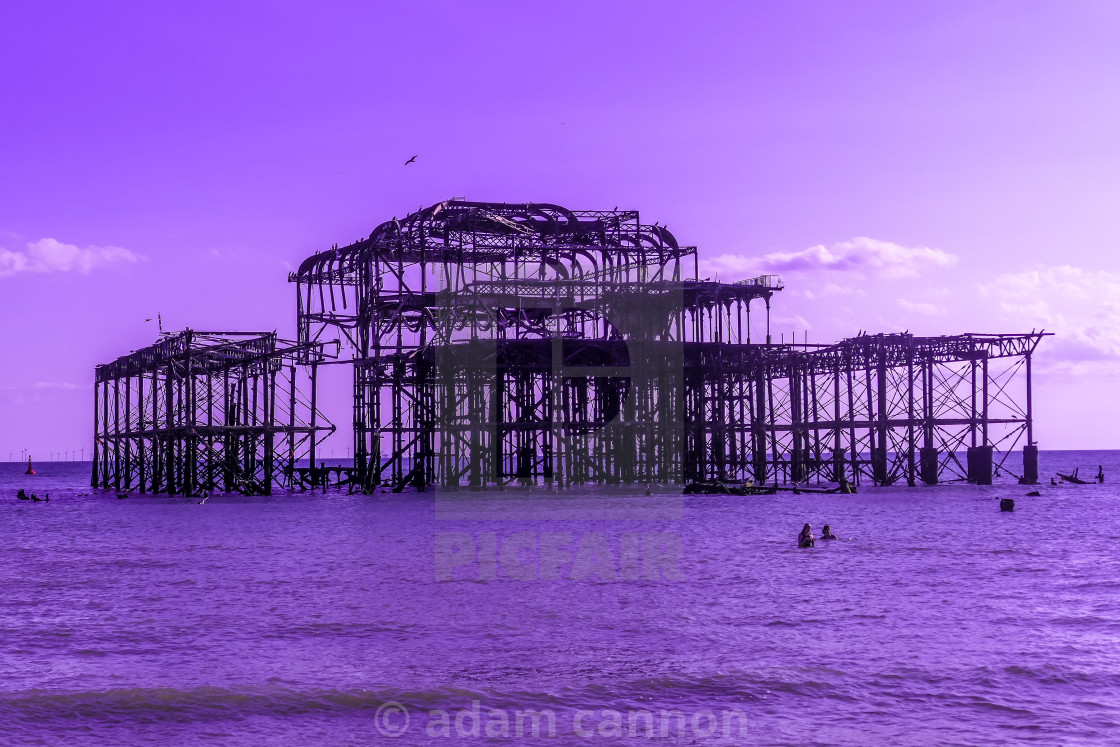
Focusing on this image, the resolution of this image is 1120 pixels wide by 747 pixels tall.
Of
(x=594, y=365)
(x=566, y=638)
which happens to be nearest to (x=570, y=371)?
(x=594, y=365)

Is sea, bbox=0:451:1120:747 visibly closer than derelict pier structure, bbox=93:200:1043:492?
Yes

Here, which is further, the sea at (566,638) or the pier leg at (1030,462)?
the pier leg at (1030,462)

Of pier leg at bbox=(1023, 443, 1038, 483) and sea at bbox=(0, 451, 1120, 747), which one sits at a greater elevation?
pier leg at bbox=(1023, 443, 1038, 483)

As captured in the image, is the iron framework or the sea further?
the iron framework

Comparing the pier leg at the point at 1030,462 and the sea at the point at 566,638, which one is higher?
the pier leg at the point at 1030,462

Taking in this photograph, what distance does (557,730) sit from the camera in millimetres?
15852

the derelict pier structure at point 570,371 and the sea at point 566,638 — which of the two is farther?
the derelict pier structure at point 570,371

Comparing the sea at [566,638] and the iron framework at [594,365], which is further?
the iron framework at [594,365]

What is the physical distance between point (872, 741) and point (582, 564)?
753 inches

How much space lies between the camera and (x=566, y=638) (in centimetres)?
2197

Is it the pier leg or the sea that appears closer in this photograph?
the sea

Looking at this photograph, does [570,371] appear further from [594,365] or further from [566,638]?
[566,638]

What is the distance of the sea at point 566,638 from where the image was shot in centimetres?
1622

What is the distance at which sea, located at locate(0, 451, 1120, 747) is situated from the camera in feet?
53.2
